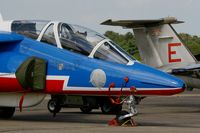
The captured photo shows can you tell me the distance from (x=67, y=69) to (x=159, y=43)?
11.3 metres

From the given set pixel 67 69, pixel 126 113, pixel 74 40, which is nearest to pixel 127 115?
pixel 126 113

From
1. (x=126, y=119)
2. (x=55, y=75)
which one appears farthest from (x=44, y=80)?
(x=126, y=119)

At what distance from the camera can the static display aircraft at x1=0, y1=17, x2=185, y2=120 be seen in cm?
1361

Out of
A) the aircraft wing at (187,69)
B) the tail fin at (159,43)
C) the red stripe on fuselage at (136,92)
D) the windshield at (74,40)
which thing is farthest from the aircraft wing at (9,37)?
the tail fin at (159,43)

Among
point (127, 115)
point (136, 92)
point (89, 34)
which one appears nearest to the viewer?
point (136, 92)

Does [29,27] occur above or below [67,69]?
above

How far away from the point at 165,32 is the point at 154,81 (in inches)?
468

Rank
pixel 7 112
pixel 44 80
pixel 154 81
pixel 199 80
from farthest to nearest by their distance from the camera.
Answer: pixel 199 80 → pixel 7 112 → pixel 44 80 → pixel 154 81

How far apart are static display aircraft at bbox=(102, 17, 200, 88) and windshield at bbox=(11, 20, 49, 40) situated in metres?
9.59

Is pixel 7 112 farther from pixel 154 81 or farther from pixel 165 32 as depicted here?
pixel 165 32

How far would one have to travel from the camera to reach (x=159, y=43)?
25.0 metres

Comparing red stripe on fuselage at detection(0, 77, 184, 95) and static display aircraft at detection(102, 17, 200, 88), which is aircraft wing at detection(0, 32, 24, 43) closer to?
red stripe on fuselage at detection(0, 77, 184, 95)

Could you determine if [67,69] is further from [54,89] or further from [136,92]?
[136,92]

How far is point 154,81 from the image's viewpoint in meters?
13.4
